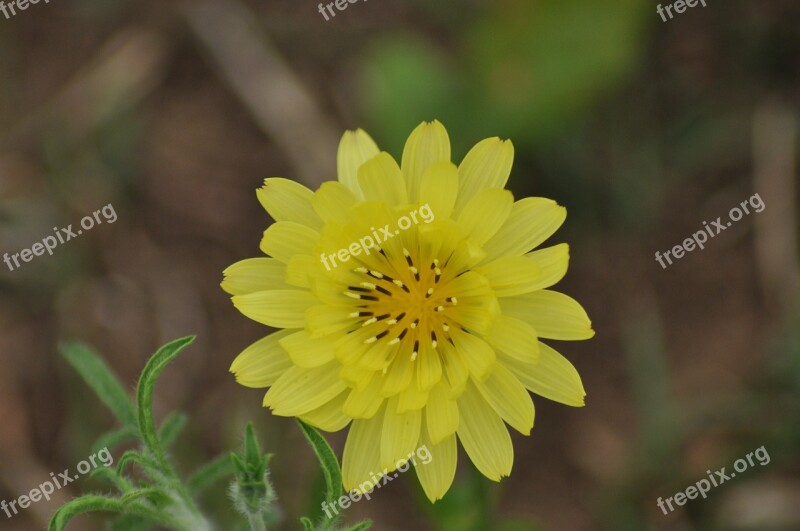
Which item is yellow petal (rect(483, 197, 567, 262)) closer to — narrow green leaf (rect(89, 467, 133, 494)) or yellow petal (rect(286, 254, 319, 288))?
yellow petal (rect(286, 254, 319, 288))

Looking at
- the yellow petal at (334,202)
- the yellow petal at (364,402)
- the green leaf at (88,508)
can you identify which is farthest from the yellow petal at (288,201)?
A: the green leaf at (88,508)

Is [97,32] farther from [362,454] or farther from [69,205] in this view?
[362,454]

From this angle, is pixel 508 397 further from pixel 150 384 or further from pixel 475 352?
pixel 150 384

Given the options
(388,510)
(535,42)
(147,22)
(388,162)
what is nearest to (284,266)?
(388,162)

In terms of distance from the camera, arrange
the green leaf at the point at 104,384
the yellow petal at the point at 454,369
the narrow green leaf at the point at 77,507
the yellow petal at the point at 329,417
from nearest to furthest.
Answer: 1. the narrow green leaf at the point at 77,507
2. the yellow petal at the point at 454,369
3. the yellow petal at the point at 329,417
4. the green leaf at the point at 104,384

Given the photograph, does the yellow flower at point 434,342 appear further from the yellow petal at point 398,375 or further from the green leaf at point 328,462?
the green leaf at point 328,462
